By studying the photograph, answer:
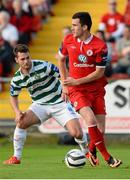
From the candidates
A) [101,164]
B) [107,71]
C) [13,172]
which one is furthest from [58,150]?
[13,172]

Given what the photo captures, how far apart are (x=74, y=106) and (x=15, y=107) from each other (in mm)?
927

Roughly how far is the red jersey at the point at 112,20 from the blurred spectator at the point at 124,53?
0.59m

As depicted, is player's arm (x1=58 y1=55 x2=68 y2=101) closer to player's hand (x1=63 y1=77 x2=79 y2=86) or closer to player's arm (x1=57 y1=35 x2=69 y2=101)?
player's arm (x1=57 y1=35 x2=69 y2=101)

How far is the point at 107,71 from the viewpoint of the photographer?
67.8 feet

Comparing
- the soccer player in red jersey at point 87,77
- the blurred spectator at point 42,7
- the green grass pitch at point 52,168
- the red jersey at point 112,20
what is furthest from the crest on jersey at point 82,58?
the blurred spectator at point 42,7

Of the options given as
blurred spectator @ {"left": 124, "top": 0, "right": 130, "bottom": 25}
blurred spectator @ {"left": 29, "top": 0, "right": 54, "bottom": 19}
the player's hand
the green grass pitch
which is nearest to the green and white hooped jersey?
the player's hand

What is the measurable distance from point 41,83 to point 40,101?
0.97 ft

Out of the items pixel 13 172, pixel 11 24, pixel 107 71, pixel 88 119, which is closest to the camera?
pixel 13 172

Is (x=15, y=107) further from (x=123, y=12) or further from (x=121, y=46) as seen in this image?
(x=123, y=12)

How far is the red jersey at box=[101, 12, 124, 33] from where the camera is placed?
888 inches

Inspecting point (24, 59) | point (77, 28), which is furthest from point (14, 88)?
point (77, 28)

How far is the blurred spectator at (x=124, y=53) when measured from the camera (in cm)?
2095

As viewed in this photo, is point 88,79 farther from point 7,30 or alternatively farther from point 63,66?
point 7,30

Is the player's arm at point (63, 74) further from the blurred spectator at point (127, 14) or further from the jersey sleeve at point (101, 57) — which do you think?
the blurred spectator at point (127, 14)
